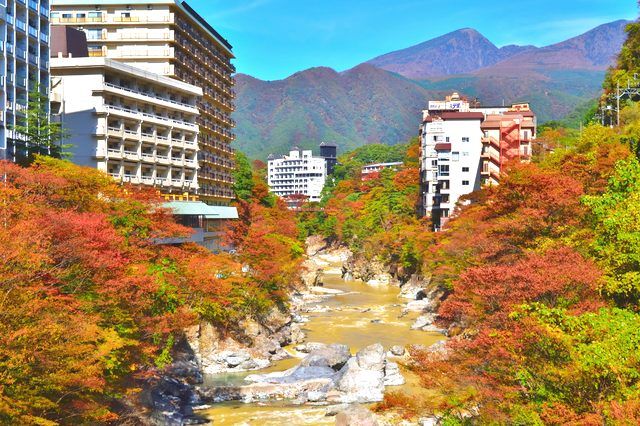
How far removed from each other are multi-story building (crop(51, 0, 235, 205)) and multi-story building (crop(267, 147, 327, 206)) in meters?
85.8

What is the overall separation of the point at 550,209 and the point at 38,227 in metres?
22.5

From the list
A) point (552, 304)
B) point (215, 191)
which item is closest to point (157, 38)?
point (215, 191)

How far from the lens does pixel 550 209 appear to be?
2981 centimetres

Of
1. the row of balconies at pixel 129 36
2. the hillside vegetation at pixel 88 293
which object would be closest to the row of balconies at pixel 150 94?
the row of balconies at pixel 129 36

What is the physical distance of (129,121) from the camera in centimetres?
4450

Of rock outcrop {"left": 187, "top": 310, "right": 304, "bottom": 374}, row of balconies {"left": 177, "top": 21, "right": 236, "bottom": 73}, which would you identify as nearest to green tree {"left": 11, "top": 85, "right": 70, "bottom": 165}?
rock outcrop {"left": 187, "top": 310, "right": 304, "bottom": 374}

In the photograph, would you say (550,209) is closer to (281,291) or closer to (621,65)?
(281,291)

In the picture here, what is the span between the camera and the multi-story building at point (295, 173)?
477 ft

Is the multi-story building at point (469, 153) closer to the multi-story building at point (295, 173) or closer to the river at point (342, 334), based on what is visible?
the river at point (342, 334)

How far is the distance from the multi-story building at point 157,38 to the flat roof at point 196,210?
11.0ft

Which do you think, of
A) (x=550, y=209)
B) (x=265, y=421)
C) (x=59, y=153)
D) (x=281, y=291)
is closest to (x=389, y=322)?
(x=281, y=291)

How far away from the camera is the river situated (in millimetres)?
25891

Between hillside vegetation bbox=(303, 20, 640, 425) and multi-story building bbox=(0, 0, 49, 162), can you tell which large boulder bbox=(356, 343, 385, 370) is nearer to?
hillside vegetation bbox=(303, 20, 640, 425)

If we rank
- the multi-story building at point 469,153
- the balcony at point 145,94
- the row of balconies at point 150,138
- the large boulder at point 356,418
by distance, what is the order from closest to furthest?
the large boulder at point 356,418, the row of balconies at point 150,138, the balcony at point 145,94, the multi-story building at point 469,153
